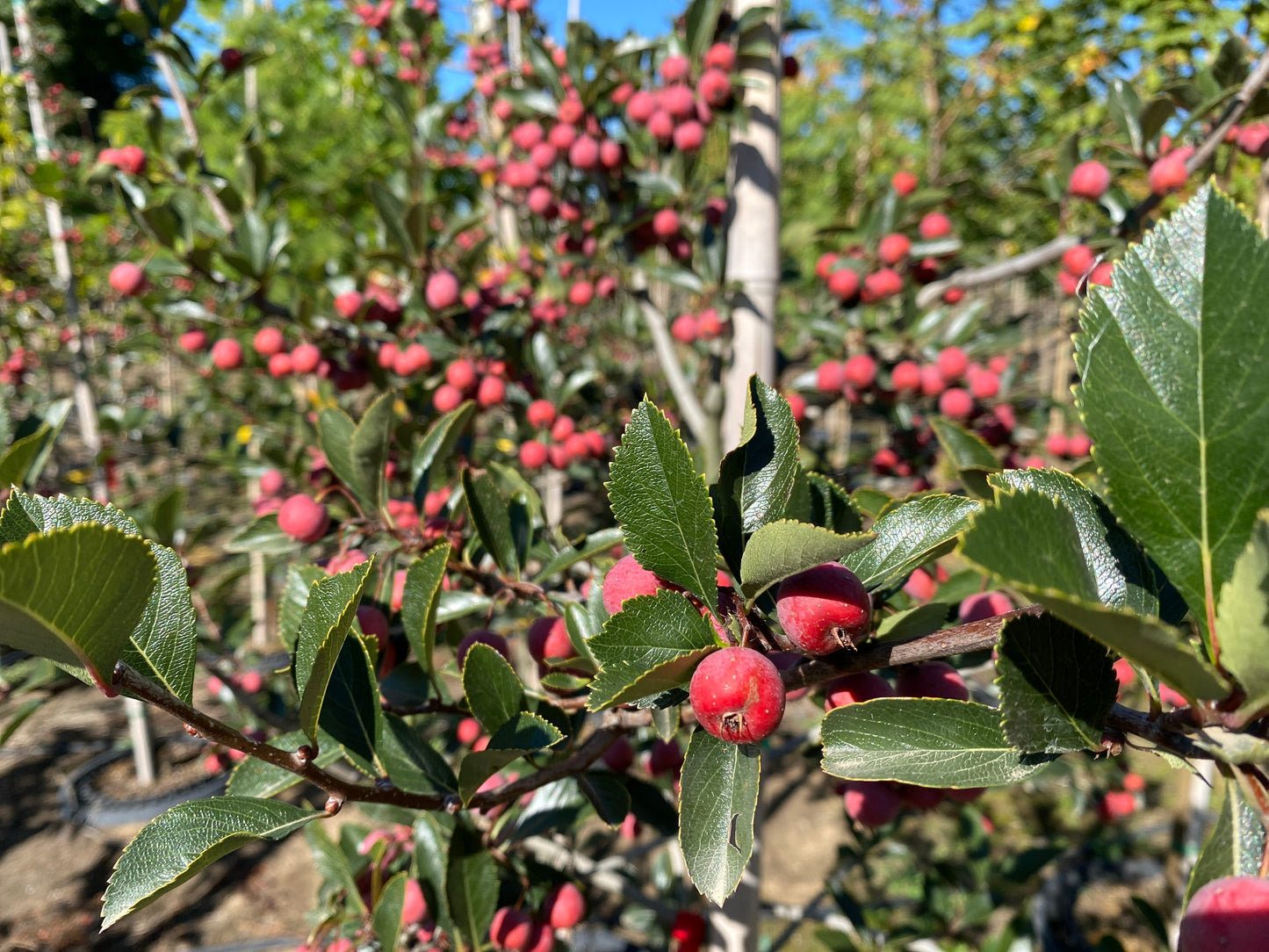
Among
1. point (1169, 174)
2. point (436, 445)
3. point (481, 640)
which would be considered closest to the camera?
point (481, 640)

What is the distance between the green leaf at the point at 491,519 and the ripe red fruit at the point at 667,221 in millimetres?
1005

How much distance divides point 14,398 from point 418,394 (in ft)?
9.73

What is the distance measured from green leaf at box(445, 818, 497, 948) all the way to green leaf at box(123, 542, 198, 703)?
0.38 meters

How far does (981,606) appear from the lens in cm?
81

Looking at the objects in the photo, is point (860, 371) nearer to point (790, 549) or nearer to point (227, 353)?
point (790, 549)

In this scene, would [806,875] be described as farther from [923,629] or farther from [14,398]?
[14,398]

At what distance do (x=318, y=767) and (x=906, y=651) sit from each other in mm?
495

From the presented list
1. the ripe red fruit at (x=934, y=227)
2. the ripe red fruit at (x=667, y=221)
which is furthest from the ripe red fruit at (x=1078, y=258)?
the ripe red fruit at (x=667, y=221)

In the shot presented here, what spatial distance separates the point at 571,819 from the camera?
1.03m

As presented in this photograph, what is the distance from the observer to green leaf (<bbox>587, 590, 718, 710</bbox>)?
1.66 feet

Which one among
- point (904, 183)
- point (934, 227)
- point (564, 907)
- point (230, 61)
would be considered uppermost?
point (230, 61)

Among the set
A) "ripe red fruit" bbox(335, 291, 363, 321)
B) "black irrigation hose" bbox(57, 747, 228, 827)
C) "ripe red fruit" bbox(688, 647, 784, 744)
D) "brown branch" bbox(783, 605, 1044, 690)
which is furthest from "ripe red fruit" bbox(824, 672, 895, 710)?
"black irrigation hose" bbox(57, 747, 228, 827)

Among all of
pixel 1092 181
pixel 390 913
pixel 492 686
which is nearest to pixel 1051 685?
pixel 492 686

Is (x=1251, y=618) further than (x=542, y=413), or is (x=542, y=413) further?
(x=542, y=413)
